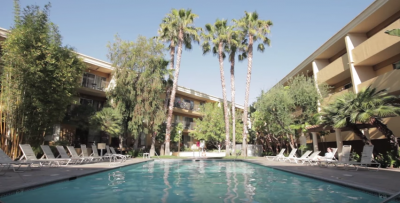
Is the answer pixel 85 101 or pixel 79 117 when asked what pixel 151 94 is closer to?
pixel 79 117

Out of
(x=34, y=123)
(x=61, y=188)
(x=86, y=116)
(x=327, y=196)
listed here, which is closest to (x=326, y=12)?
(x=327, y=196)

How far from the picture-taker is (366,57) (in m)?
14.7

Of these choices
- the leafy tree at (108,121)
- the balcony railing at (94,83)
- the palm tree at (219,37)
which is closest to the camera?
the leafy tree at (108,121)

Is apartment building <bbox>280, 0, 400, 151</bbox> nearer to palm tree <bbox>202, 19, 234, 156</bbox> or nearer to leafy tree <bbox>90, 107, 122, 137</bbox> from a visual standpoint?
palm tree <bbox>202, 19, 234, 156</bbox>

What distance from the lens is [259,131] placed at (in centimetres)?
2680

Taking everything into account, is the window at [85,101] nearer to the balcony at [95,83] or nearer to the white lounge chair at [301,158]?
the balcony at [95,83]

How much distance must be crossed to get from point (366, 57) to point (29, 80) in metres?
19.3

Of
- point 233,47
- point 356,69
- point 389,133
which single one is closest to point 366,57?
point 356,69

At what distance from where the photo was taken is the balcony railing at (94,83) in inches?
857

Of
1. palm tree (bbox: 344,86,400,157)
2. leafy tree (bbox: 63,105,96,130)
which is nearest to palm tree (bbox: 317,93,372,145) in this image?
palm tree (bbox: 344,86,400,157)

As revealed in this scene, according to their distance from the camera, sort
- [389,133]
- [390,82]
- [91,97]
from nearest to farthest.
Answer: [389,133], [390,82], [91,97]

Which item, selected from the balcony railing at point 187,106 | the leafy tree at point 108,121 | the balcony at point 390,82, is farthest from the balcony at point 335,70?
the leafy tree at point 108,121

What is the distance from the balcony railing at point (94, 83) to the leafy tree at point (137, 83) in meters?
1.88

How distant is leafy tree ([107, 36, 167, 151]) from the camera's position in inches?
810
